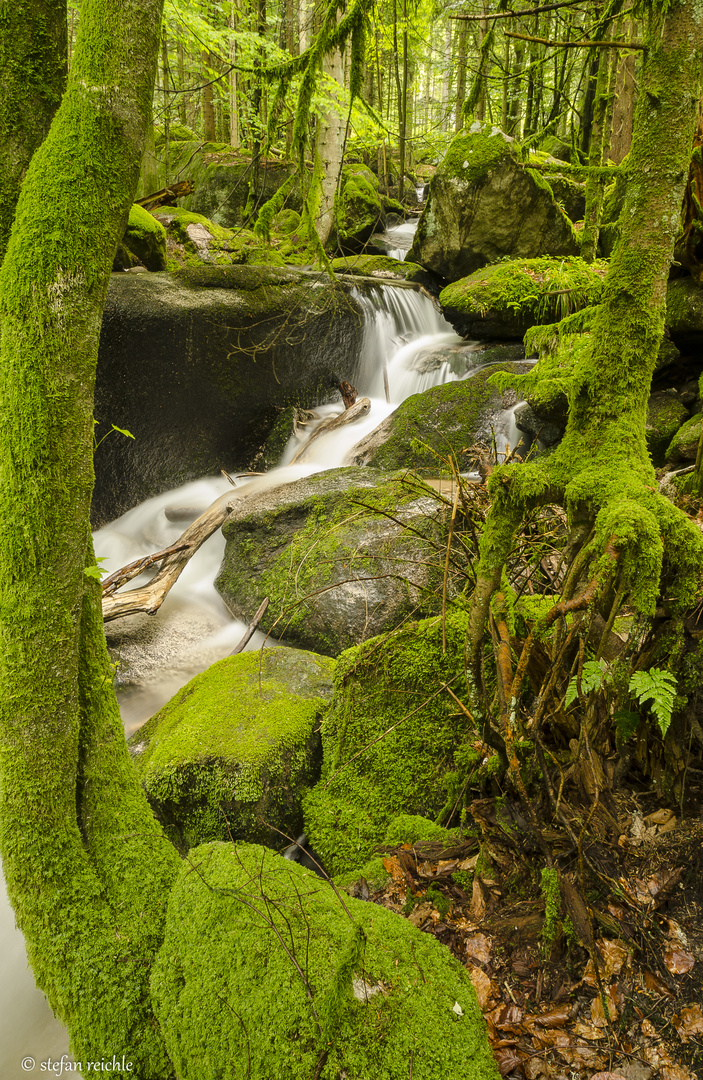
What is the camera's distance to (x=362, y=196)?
46.1 ft

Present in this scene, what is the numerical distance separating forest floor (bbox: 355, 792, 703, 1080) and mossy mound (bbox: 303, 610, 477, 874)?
1.90ft

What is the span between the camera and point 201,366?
8445mm

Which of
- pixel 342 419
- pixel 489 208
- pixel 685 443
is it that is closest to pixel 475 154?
pixel 489 208

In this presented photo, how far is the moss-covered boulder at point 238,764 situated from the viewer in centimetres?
319

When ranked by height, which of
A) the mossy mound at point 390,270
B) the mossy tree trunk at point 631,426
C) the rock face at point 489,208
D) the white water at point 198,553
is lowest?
the white water at point 198,553

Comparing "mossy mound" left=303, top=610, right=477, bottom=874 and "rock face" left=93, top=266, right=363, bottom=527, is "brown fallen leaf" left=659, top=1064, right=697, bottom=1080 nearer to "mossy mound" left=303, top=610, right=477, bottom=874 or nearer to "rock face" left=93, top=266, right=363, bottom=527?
"mossy mound" left=303, top=610, right=477, bottom=874

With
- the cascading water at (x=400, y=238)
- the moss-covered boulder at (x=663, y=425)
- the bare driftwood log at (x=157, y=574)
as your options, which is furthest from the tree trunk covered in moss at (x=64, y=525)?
the cascading water at (x=400, y=238)

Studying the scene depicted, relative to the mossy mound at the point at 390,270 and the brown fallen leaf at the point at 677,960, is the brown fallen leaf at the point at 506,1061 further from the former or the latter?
the mossy mound at the point at 390,270

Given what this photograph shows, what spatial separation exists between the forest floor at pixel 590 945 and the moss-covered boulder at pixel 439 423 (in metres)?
5.18

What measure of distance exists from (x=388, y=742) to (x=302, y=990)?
4.58ft

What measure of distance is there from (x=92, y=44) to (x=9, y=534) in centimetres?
178

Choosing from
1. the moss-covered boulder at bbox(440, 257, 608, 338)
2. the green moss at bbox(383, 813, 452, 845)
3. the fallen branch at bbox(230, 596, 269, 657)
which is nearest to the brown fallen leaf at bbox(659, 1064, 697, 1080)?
the green moss at bbox(383, 813, 452, 845)

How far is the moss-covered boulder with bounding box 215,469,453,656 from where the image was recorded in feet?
15.4

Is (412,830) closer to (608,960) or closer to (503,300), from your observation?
(608,960)
